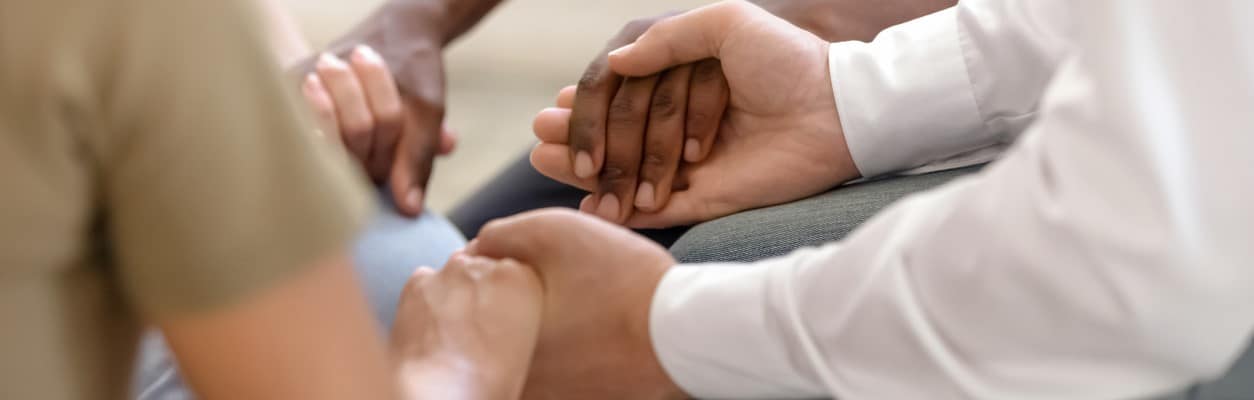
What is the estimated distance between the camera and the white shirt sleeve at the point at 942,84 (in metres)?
0.91

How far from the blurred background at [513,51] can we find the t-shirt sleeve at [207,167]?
1.90m

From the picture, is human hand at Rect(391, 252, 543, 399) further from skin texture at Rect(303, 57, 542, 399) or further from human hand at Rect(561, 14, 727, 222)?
human hand at Rect(561, 14, 727, 222)

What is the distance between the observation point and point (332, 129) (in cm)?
103

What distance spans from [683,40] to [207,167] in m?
0.65

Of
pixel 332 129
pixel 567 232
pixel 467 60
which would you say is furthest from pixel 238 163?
pixel 467 60

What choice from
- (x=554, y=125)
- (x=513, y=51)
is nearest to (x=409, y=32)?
(x=554, y=125)

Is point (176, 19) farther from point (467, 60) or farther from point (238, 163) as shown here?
point (467, 60)

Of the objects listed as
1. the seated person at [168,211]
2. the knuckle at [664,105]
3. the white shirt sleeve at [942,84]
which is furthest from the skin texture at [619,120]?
the seated person at [168,211]

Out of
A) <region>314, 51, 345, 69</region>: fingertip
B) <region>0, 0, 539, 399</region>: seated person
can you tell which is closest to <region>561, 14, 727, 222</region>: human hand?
<region>314, 51, 345, 69</region>: fingertip

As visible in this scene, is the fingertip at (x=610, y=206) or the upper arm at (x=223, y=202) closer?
the upper arm at (x=223, y=202)

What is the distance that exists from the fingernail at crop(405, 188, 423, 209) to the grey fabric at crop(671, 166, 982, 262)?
247 mm

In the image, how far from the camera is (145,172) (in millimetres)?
377

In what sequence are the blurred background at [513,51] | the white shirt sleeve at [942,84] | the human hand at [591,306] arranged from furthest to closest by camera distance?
the blurred background at [513,51] < the white shirt sleeve at [942,84] < the human hand at [591,306]

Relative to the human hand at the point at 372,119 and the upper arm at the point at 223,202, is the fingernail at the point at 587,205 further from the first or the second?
the upper arm at the point at 223,202
